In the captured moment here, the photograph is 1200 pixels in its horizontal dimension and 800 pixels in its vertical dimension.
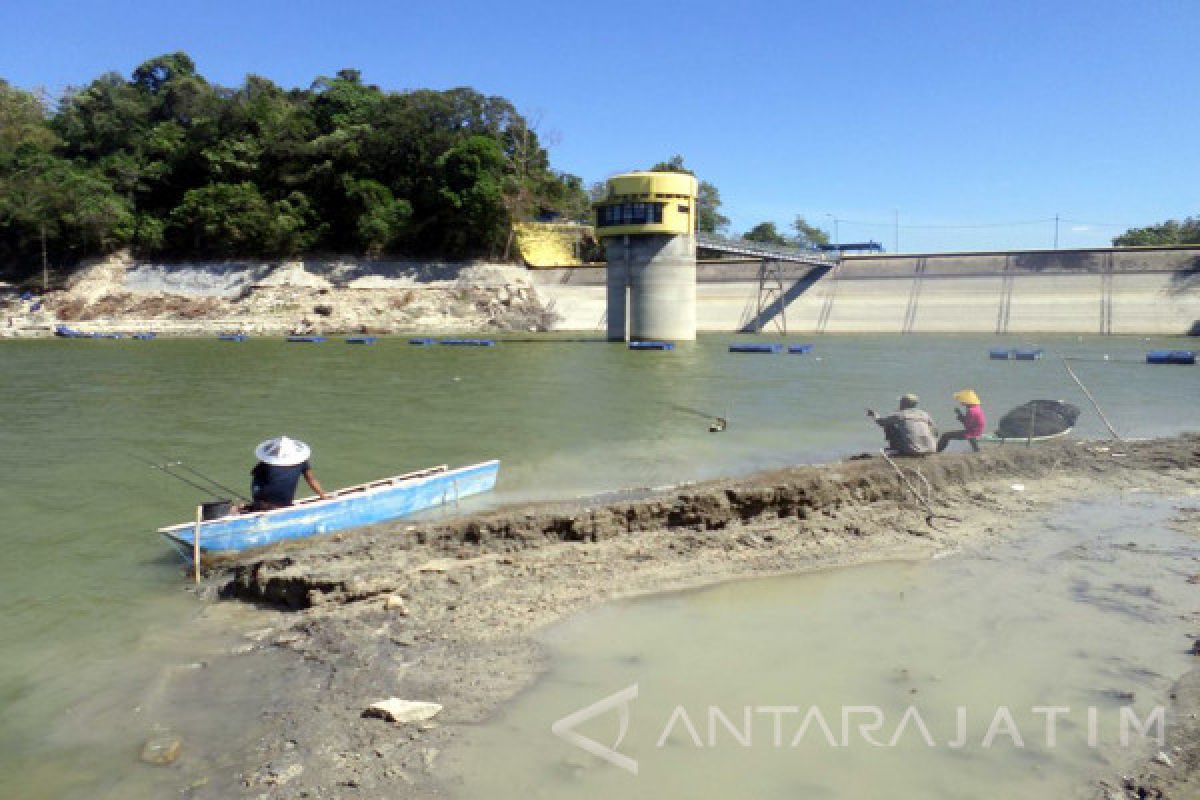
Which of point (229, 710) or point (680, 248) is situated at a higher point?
point (680, 248)

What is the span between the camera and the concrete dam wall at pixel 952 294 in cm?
5638

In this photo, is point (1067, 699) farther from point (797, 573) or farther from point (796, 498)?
point (796, 498)

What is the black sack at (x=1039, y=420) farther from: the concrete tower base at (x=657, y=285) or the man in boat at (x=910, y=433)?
the concrete tower base at (x=657, y=285)

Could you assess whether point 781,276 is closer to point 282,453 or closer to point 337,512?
point 337,512

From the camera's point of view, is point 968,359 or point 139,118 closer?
point 968,359

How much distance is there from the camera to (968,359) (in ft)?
137

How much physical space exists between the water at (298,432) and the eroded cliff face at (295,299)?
64.7 ft

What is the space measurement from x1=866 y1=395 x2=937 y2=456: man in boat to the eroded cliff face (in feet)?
190

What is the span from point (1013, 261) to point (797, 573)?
61527 millimetres

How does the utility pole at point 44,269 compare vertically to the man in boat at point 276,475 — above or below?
above

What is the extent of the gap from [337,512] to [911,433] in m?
8.88

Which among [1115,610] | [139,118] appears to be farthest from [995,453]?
[139,118]

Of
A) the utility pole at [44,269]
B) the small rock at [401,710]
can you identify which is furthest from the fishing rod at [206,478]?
the utility pole at [44,269]

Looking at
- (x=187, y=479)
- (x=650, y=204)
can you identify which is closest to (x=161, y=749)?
(x=187, y=479)
